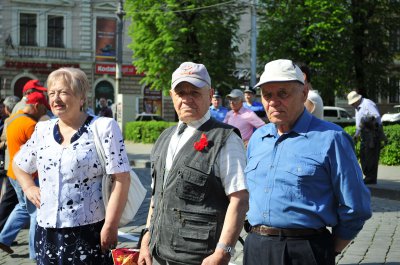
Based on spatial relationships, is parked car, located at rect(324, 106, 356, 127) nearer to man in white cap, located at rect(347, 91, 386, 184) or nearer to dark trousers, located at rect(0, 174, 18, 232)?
man in white cap, located at rect(347, 91, 386, 184)

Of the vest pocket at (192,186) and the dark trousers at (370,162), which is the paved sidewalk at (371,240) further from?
the vest pocket at (192,186)

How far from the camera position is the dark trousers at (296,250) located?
332 centimetres

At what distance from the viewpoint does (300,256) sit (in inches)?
131

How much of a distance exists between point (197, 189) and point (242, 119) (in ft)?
24.3

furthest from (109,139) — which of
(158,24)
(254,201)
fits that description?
(158,24)

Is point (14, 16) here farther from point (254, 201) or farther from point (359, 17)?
point (254, 201)

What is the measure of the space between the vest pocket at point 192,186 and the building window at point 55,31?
1696 inches

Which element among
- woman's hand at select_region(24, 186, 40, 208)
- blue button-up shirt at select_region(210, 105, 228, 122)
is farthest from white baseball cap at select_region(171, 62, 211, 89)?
blue button-up shirt at select_region(210, 105, 228, 122)

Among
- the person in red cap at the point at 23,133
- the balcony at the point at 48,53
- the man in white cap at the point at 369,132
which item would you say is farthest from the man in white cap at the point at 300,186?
the balcony at the point at 48,53

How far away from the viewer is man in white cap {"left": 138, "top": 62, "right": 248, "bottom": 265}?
350 cm

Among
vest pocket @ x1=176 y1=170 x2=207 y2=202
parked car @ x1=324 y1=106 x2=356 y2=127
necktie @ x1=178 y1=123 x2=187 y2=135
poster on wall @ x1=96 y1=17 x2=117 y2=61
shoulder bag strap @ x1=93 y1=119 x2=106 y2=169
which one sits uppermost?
poster on wall @ x1=96 y1=17 x2=117 y2=61

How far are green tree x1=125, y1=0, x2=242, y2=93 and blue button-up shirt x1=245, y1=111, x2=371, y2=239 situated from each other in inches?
1111

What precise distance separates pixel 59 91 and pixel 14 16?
41532 mm

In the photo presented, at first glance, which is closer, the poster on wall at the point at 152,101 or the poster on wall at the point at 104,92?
the poster on wall at the point at 104,92
